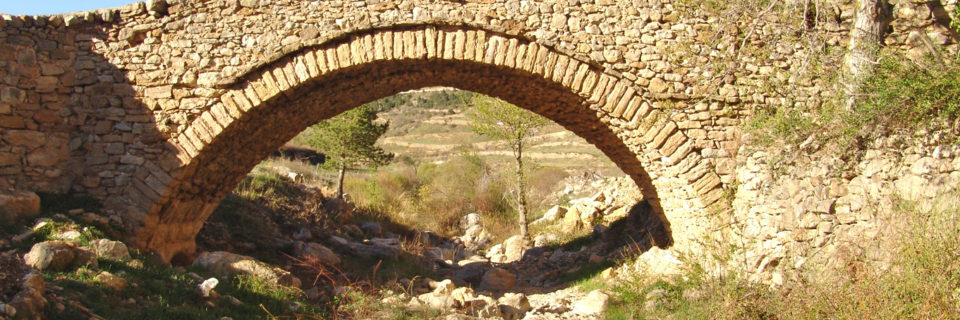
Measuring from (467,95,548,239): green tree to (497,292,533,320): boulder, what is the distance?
5637mm

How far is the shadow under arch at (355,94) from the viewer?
20.0 feet

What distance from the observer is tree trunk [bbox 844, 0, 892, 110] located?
5750 mm

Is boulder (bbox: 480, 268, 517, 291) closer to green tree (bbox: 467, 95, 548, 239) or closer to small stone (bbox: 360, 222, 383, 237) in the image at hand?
green tree (bbox: 467, 95, 548, 239)

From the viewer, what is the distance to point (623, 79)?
611cm

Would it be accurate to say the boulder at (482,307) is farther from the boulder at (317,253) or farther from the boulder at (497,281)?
the boulder at (317,253)

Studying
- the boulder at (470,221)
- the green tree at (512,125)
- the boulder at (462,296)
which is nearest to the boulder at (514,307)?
the boulder at (462,296)

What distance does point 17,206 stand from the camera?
5.68 metres

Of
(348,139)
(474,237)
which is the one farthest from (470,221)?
(348,139)

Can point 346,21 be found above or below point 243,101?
above

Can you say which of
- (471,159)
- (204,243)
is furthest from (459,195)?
(204,243)

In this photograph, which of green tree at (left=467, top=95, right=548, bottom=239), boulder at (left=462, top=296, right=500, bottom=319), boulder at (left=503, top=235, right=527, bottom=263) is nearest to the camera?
boulder at (left=462, top=296, right=500, bottom=319)

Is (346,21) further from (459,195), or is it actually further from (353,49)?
(459,195)

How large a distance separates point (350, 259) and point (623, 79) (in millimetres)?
4648

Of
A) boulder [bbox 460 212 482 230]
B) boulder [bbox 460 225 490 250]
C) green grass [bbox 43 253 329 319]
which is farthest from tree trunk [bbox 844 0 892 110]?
boulder [bbox 460 212 482 230]
